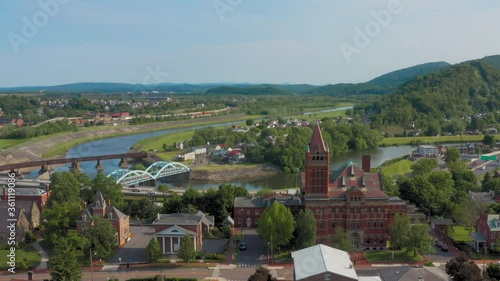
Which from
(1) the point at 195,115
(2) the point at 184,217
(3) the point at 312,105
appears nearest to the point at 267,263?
(2) the point at 184,217

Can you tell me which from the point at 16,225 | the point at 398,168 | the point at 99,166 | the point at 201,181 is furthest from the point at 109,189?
the point at 398,168

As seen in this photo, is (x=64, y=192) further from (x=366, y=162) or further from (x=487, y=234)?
(x=487, y=234)

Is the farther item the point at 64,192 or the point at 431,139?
A: the point at 431,139

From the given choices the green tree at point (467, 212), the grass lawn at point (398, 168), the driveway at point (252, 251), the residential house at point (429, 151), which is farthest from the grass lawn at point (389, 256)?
the residential house at point (429, 151)

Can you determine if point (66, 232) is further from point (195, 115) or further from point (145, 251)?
point (195, 115)

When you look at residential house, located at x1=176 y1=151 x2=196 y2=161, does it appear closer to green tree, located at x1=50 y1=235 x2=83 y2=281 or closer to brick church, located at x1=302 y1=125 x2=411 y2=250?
brick church, located at x1=302 y1=125 x2=411 y2=250

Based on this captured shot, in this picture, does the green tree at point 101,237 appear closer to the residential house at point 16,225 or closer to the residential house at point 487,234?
the residential house at point 16,225
